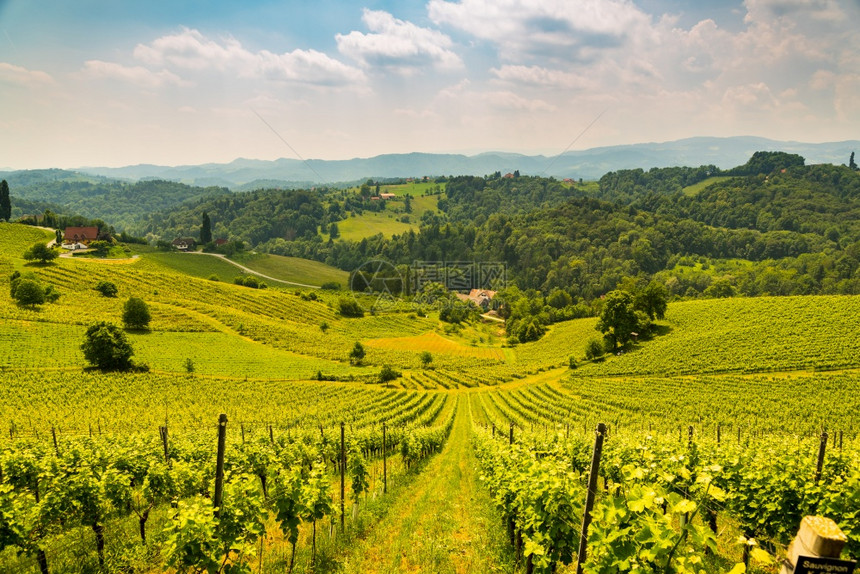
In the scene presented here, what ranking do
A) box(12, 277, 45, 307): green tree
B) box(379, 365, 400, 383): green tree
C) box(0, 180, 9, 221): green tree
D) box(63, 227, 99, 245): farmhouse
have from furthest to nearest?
1. box(63, 227, 99, 245): farmhouse
2. box(0, 180, 9, 221): green tree
3. box(12, 277, 45, 307): green tree
4. box(379, 365, 400, 383): green tree

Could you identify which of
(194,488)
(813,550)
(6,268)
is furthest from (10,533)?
(6,268)

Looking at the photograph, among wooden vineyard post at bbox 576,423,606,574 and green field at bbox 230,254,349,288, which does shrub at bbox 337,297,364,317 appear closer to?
green field at bbox 230,254,349,288

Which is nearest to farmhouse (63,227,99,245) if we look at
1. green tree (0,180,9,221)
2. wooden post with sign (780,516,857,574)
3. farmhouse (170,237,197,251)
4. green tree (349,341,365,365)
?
green tree (0,180,9,221)

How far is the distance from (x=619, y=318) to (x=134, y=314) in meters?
75.6

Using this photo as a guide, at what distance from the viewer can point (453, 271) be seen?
15038cm

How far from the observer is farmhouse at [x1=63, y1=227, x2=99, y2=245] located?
109488 millimetres

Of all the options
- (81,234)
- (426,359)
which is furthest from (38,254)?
(426,359)

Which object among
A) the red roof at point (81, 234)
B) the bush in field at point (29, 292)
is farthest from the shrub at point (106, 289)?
the red roof at point (81, 234)

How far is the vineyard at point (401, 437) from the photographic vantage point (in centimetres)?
741

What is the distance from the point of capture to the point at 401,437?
23078 millimetres

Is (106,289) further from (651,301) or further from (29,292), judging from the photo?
(651,301)

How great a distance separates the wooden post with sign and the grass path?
7852 mm

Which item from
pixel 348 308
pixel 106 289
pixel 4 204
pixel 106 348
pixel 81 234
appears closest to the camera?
pixel 106 348

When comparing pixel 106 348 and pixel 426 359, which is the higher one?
pixel 106 348
